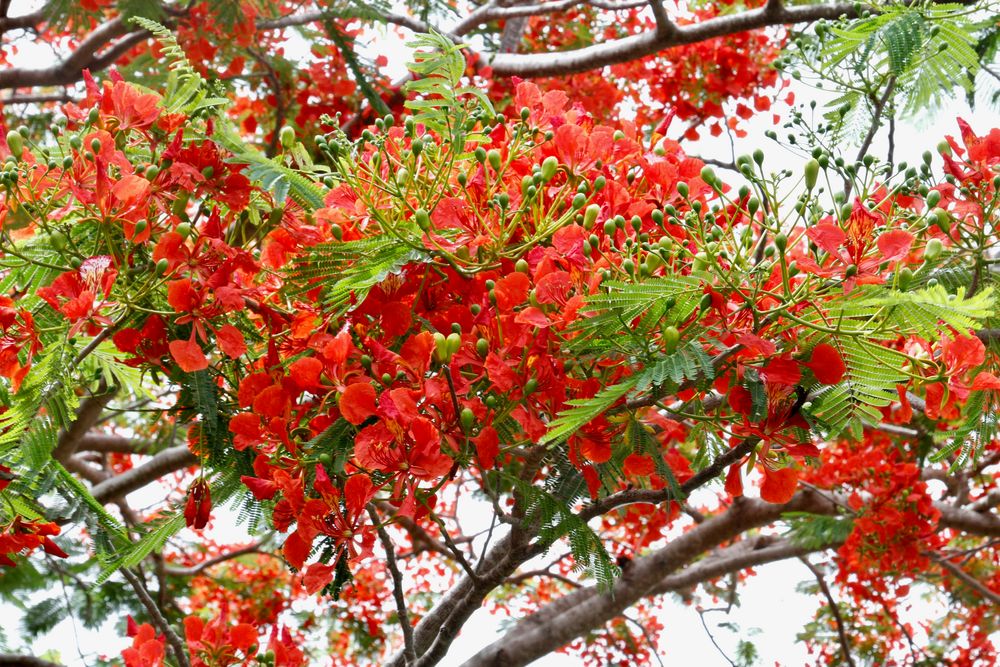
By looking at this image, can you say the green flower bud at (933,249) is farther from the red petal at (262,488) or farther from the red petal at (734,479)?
the red petal at (262,488)

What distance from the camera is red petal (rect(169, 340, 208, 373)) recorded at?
153 cm

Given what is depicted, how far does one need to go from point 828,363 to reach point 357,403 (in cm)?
63

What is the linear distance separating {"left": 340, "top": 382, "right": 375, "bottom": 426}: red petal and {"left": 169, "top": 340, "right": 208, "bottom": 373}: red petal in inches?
12.3

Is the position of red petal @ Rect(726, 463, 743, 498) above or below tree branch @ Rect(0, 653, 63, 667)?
below

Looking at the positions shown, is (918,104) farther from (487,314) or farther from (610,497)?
(487,314)

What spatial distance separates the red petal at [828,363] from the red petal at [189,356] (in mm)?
911

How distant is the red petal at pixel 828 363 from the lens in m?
1.28

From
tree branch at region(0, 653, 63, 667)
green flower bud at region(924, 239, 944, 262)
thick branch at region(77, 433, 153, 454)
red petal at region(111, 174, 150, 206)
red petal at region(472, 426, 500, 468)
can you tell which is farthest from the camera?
thick branch at region(77, 433, 153, 454)

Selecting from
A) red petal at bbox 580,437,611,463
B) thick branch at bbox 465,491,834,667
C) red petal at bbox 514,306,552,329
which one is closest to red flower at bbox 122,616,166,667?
red petal at bbox 580,437,611,463

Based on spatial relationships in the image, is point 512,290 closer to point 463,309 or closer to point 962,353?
point 463,309

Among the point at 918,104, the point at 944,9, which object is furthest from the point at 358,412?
the point at 918,104

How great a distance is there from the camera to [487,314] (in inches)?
56.3

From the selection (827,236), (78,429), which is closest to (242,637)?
(827,236)

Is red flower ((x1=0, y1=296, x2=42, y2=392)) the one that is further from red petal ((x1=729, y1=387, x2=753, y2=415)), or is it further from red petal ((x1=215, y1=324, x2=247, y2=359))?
red petal ((x1=729, y1=387, x2=753, y2=415))
